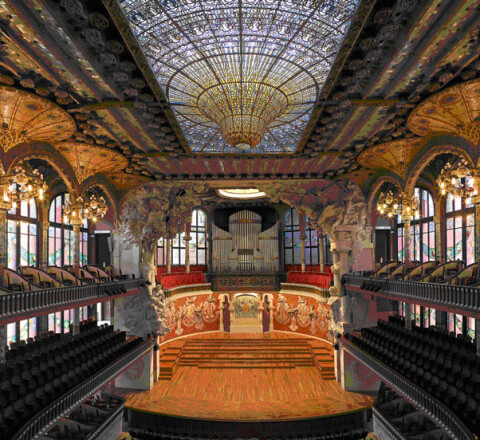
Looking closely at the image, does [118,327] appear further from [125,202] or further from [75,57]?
[75,57]

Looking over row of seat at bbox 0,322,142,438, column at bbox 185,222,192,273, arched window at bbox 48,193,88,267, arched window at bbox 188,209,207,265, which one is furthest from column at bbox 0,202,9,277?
arched window at bbox 188,209,207,265

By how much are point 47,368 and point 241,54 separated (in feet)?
31.1

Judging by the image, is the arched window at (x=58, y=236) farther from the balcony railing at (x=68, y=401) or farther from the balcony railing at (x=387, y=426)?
the balcony railing at (x=387, y=426)

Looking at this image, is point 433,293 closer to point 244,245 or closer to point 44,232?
point 44,232

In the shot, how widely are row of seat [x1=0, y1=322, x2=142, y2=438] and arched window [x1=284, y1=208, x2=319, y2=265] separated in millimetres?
14337

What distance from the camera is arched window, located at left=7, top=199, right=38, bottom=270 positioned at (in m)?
16.4

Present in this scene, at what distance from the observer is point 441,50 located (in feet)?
24.5

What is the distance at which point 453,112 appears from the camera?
9.98 meters

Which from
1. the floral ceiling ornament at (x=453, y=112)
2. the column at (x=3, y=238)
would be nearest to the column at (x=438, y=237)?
the floral ceiling ornament at (x=453, y=112)

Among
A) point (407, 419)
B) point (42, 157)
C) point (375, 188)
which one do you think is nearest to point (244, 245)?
point (375, 188)

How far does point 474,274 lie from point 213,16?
9510mm

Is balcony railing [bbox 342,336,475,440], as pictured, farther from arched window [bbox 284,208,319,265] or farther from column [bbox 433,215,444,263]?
arched window [bbox 284,208,319,265]

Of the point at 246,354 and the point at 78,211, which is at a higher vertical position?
the point at 78,211

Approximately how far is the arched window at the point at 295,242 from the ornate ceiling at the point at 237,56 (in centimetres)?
1401
